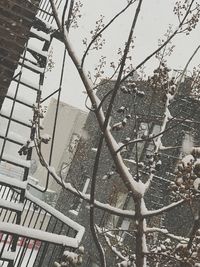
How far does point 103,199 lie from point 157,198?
166 inches

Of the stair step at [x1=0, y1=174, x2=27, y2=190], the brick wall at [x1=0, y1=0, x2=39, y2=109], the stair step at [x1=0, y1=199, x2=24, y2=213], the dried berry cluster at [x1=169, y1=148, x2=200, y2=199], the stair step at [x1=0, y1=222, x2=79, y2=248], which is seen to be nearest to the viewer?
the dried berry cluster at [x1=169, y1=148, x2=200, y2=199]

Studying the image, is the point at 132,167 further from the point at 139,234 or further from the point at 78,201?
the point at 139,234

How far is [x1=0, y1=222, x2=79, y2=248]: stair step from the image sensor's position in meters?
3.49

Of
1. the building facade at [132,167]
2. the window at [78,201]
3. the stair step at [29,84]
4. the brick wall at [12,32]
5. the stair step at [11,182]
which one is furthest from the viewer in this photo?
the window at [78,201]

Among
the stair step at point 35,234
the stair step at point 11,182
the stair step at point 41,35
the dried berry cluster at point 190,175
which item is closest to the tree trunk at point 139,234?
the dried berry cluster at point 190,175

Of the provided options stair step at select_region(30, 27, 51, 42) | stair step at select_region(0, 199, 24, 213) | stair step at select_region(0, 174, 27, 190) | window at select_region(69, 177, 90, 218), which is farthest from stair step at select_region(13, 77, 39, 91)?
window at select_region(69, 177, 90, 218)

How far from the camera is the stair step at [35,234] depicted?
3486 mm

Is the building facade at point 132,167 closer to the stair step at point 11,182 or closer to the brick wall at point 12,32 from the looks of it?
the stair step at point 11,182

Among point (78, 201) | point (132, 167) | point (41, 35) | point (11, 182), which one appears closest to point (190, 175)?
point (11, 182)

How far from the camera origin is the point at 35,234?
370 cm

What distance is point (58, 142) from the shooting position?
142ft

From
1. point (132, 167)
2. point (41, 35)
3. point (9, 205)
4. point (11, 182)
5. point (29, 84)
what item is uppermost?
point (41, 35)

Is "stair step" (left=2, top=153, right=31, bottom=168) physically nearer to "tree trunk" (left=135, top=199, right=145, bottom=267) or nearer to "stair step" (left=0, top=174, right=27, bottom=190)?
"stair step" (left=0, top=174, right=27, bottom=190)

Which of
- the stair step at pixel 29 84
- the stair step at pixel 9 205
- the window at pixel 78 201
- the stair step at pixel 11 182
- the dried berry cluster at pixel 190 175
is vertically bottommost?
the window at pixel 78 201
